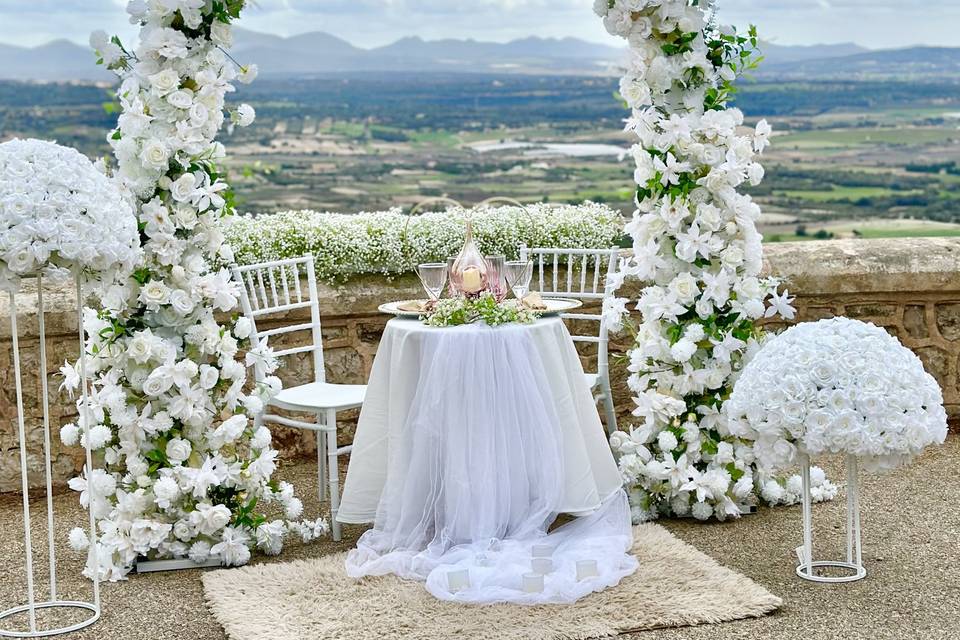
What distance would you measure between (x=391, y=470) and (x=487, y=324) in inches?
22.6

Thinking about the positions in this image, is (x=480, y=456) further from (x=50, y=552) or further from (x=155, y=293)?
(x=50, y=552)

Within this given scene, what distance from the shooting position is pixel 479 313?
3.53 metres

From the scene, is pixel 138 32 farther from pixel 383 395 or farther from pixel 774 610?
pixel 774 610

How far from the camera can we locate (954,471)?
14.6ft

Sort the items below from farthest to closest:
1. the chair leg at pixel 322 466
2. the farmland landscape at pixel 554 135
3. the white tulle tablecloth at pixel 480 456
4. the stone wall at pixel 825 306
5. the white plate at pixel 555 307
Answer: the farmland landscape at pixel 554 135, the stone wall at pixel 825 306, the chair leg at pixel 322 466, the white plate at pixel 555 307, the white tulle tablecloth at pixel 480 456

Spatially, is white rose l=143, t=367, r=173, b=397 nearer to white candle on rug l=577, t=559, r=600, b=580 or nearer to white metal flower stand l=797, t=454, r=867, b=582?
white candle on rug l=577, t=559, r=600, b=580

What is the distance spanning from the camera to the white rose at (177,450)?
134 inches

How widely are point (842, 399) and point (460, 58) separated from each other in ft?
27.5

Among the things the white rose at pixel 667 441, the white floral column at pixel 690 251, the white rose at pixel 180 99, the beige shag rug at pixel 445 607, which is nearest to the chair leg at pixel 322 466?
the beige shag rug at pixel 445 607

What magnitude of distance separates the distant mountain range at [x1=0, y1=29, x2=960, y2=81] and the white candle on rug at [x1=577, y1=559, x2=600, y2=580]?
557 cm

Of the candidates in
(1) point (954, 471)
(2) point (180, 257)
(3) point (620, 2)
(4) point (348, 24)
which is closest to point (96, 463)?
(2) point (180, 257)

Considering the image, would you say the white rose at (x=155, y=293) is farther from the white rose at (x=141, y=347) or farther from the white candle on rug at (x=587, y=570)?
the white candle on rug at (x=587, y=570)

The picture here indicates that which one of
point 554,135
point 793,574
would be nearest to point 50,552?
point 793,574

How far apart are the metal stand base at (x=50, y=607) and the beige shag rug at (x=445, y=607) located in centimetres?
33
